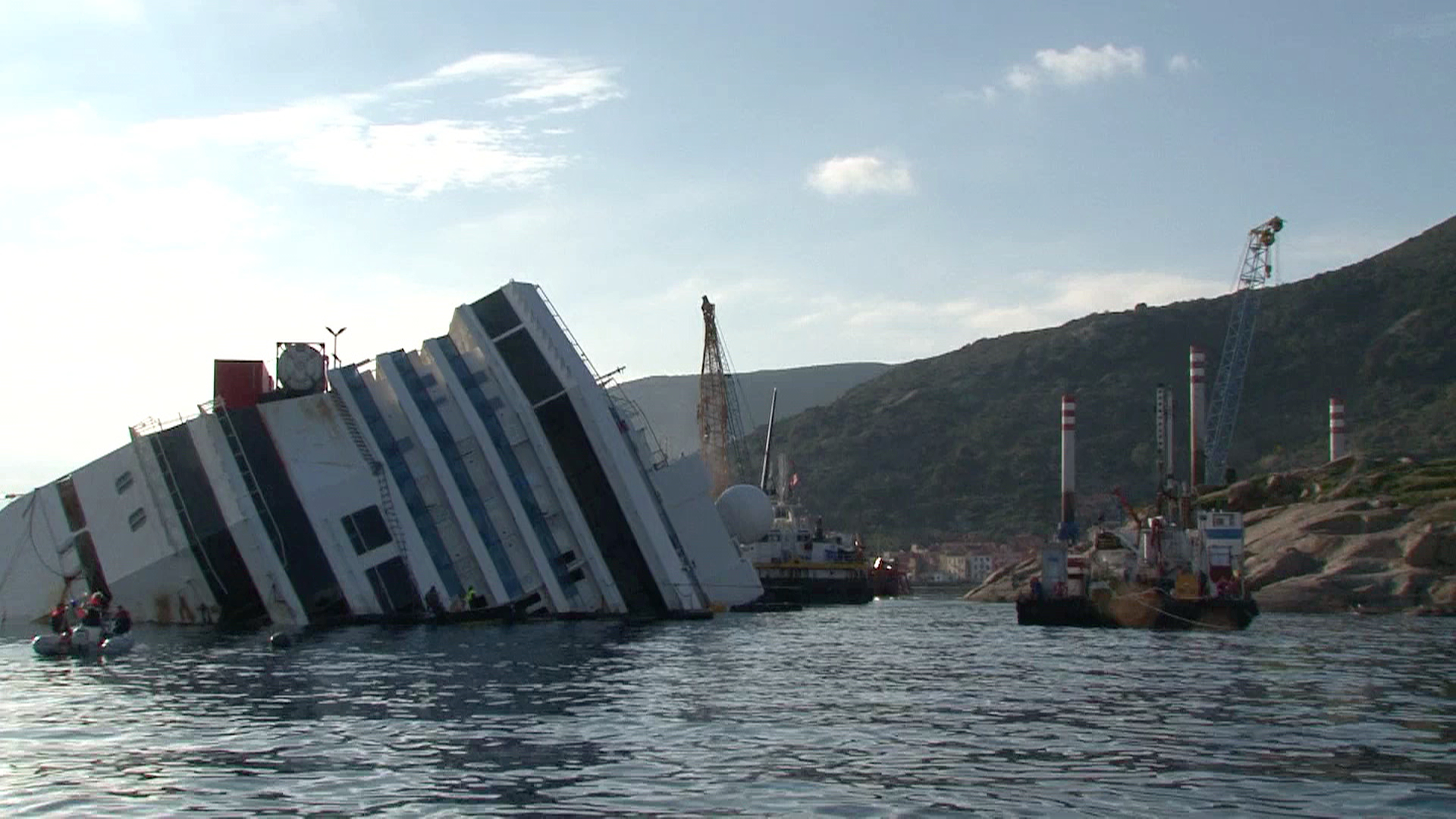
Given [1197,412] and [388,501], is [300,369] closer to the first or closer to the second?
[388,501]

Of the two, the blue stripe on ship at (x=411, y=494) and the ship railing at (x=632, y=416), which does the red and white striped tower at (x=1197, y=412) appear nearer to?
the ship railing at (x=632, y=416)

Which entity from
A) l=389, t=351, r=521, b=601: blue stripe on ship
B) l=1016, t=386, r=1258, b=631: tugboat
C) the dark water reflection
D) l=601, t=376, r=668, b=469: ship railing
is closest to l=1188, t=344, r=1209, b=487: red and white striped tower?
l=1016, t=386, r=1258, b=631: tugboat

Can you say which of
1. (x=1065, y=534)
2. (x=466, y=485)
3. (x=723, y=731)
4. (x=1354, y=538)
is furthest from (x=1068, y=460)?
(x=723, y=731)

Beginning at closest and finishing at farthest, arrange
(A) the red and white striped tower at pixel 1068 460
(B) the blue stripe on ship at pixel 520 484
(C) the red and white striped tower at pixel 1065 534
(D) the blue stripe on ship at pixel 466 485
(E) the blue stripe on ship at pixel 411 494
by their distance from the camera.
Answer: (E) the blue stripe on ship at pixel 411 494 → (D) the blue stripe on ship at pixel 466 485 → (B) the blue stripe on ship at pixel 520 484 → (C) the red and white striped tower at pixel 1065 534 → (A) the red and white striped tower at pixel 1068 460

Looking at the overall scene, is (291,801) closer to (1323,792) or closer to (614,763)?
(614,763)

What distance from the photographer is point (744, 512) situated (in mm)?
105062

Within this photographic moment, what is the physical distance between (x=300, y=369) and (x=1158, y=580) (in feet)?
125

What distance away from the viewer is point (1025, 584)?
391 feet

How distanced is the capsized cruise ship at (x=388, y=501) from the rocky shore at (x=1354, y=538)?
3601cm

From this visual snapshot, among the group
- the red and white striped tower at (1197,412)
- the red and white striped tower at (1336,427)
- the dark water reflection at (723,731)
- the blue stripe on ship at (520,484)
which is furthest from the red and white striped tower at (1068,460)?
the dark water reflection at (723,731)

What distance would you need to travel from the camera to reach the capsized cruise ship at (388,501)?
6344cm

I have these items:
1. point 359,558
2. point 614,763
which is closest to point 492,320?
point 359,558

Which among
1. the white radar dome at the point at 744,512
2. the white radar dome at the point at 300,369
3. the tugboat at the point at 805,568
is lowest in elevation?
the tugboat at the point at 805,568

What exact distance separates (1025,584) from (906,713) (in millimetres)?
90734
